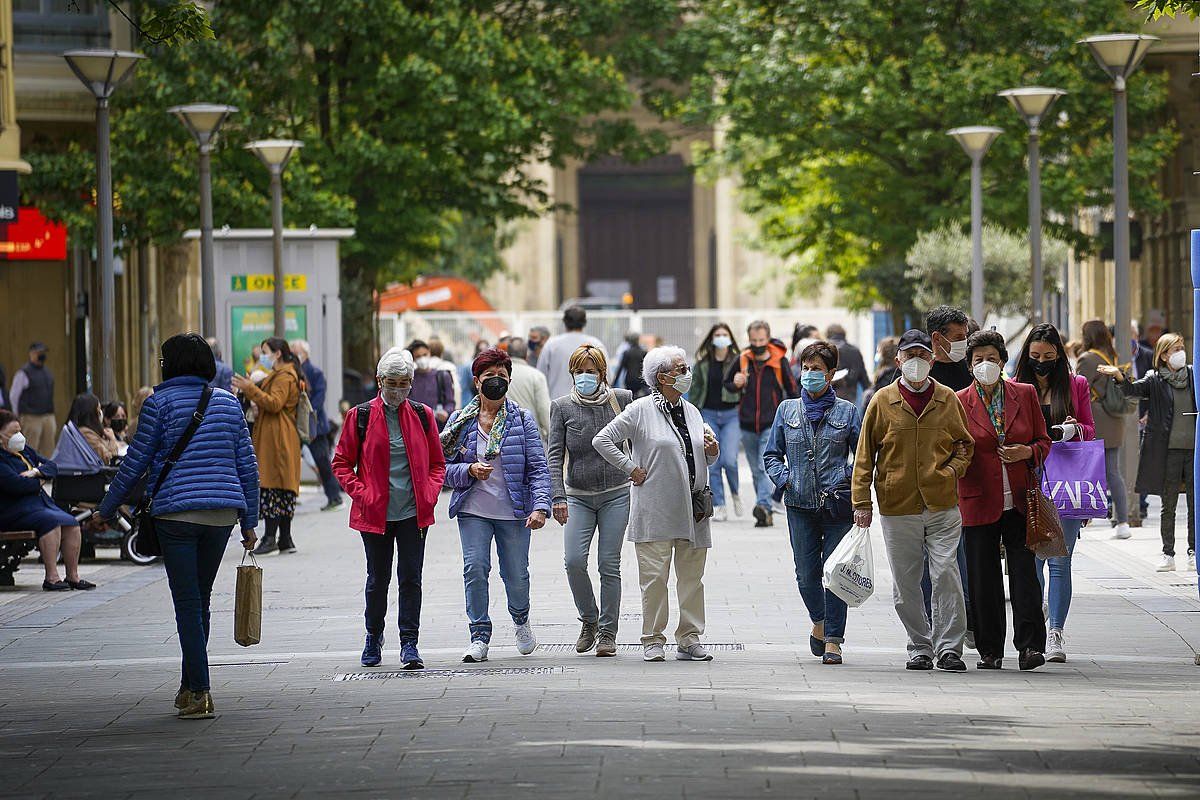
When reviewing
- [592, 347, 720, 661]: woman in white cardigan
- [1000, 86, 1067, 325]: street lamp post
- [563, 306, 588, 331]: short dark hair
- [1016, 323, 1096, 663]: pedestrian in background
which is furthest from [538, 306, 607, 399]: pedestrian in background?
[1016, 323, 1096, 663]: pedestrian in background

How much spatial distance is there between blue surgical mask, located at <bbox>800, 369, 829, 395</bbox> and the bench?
636 centimetres

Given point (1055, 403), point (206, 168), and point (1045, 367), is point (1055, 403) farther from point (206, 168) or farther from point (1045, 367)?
point (206, 168)

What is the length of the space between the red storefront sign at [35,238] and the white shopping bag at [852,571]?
72.8 ft

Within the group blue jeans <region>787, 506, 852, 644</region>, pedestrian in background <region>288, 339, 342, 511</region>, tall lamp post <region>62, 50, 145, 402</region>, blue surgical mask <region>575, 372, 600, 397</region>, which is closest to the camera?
blue jeans <region>787, 506, 852, 644</region>

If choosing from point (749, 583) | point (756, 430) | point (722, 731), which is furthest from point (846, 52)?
point (722, 731)

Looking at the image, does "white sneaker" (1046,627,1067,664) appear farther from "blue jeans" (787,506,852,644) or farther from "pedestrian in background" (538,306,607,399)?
"pedestrian in background" (538,306,607,399)

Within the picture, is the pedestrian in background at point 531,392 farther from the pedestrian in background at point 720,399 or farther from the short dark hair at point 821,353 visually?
the short dark hair at point 821,353

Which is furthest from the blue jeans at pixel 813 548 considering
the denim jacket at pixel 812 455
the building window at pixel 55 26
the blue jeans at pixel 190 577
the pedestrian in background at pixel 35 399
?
the building window at pixel 55 26

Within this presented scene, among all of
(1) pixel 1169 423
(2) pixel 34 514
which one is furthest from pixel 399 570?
(1) pixel 1169 423

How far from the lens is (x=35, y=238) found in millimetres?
30781

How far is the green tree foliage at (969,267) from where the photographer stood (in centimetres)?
3366

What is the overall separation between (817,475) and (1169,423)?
19.1ft

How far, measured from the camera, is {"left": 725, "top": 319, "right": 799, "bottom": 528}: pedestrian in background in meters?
19.9

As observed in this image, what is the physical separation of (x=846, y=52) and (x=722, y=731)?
1122 inches
